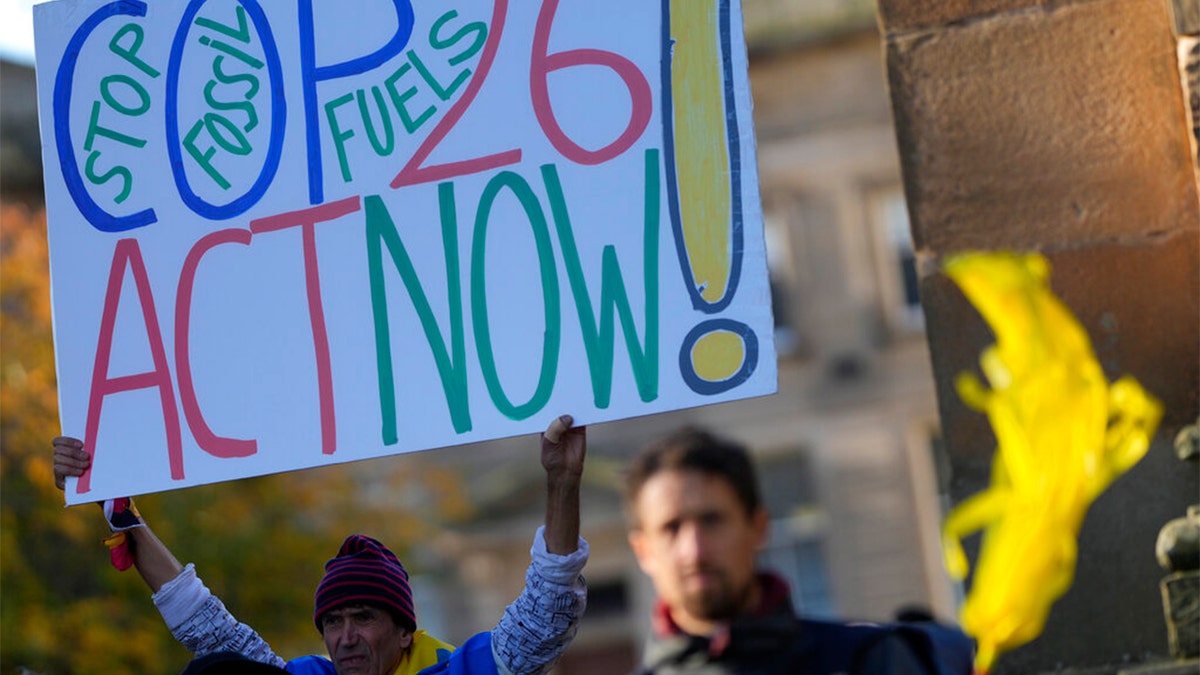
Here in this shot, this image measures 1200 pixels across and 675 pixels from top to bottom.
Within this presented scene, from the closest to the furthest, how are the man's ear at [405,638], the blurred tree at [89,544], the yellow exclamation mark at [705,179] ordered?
the yellow exclamation mark at [705,179] < the man's ear at [405,638] < the blurred tree at [89,544]

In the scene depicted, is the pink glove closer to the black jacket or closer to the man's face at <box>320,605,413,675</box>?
the man's face at <box>320,605,413,675</box>

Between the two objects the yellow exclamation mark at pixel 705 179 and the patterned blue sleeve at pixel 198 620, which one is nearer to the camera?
the yellow exclamation mark at pixel 705 179

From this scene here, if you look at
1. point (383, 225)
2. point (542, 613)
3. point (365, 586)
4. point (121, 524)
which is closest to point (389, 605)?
point (365, 586)

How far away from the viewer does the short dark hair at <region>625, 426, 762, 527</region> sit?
111 inches

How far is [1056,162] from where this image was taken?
4.17 m

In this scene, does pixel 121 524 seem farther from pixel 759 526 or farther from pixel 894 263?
pixel 894 263

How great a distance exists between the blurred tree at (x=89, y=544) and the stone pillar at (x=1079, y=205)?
10706mm

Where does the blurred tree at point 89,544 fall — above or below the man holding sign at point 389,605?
above

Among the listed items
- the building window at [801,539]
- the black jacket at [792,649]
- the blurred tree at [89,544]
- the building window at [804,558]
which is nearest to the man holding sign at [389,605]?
the black jacket at [792,649]

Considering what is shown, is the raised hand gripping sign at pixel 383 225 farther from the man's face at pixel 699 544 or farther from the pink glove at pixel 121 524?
the man's face at pixel 699 544

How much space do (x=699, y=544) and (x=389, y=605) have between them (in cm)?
136

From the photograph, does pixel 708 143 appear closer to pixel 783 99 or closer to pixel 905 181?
pixel 905 181

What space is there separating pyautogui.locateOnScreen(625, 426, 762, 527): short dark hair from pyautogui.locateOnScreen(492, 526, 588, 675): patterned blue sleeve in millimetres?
849

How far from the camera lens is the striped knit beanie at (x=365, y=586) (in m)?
3.93
